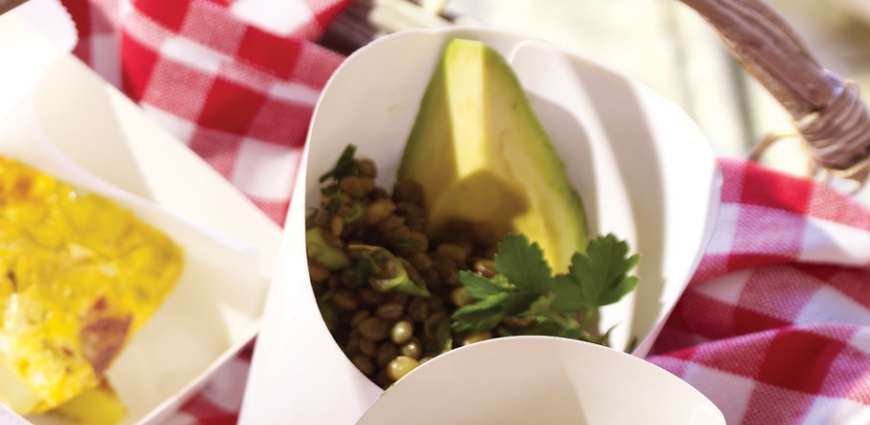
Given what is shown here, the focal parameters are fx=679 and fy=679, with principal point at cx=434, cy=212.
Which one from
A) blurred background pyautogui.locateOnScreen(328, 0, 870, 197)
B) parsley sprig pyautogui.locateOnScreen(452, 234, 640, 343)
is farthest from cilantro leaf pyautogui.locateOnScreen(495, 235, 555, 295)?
blurred background pyautogui.locateOnScreen(328, 0, 870, 197)

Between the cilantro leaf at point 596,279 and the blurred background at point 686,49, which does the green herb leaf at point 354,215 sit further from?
the blurred background at point 686,49

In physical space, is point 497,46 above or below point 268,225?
above

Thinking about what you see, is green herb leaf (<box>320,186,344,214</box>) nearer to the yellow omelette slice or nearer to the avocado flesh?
the avocado flesh

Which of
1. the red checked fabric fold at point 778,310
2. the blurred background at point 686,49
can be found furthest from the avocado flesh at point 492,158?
the blurred background at point 686,49

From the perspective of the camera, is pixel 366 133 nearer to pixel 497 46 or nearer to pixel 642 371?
pixel 497 46

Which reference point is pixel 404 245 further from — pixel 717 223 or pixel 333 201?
pixel 717 223

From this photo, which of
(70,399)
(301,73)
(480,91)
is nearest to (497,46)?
(480,91)

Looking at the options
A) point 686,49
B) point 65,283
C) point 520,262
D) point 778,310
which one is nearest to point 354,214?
point 520,262

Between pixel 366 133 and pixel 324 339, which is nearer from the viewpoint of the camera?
pixel 324 339
